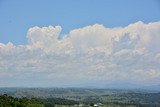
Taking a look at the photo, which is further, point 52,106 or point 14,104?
point 52,106

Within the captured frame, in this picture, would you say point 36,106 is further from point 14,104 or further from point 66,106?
point 66,106

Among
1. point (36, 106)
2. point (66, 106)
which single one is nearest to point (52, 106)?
point (66, 106)

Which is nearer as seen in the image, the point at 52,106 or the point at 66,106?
the point at 52,106

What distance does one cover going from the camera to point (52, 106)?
17500cm

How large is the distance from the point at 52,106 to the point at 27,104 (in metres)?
53.7

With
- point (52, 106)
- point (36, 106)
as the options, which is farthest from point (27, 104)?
point (52, 106)

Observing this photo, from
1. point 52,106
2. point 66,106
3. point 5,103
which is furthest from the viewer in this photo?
point 66,106

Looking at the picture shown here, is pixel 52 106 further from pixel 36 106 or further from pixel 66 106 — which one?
pixel 36 106

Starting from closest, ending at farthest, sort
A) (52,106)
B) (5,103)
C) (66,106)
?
1. (5,103)
2. (52,106)
3. (66,106)

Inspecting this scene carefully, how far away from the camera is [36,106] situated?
404 feet

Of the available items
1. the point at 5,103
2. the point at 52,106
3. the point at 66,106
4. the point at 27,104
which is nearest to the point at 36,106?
the point at 27,104

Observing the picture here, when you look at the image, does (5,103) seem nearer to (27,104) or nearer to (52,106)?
(27,104)

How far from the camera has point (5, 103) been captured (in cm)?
11694

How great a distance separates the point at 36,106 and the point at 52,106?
171 ft
